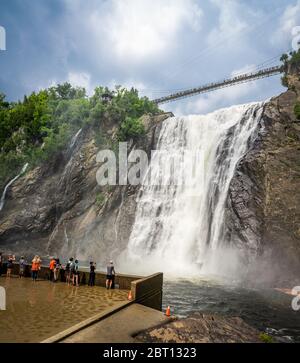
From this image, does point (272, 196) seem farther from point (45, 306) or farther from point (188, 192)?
point (45, 306)

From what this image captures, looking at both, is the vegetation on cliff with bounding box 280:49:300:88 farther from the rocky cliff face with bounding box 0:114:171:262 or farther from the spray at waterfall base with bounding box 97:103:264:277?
the rocky cliff face with bounding box 0:114:171:262

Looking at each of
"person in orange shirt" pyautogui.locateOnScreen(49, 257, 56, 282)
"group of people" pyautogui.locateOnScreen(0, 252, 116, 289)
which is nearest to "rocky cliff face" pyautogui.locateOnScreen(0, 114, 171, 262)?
"group of people" pyautogui.locateOnScreen(0, 252, 116, 289)

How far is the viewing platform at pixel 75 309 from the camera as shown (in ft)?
32.3

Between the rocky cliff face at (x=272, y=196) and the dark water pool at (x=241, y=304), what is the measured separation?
3.56 m

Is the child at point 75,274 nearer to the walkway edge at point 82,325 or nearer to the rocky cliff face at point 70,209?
the walkway edge at point 82,325

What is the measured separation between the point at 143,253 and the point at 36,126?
3283 cm

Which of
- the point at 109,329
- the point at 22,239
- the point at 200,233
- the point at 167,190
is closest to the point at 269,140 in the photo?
the point at 200,233

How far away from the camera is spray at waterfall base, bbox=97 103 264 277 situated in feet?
98.5

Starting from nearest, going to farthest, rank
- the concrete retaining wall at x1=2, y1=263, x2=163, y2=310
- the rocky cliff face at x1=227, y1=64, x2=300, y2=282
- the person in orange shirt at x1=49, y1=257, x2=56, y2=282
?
the concrete retaining wall at x1=2, y1=263, x2=163, y2=310 → the person in orange shirt at x1=49, y1=257, x2=56, y2=282 → the rocky cliff face at x1=227, y1=64, x2=300, y2=282

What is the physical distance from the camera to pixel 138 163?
45000 millimetres

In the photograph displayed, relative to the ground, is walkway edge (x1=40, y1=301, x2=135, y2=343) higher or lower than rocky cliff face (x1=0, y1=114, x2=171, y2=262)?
lower

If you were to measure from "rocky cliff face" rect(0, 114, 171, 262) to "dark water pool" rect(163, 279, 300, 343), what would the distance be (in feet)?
60.8

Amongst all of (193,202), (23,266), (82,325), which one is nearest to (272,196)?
(193,202)

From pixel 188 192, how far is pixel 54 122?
96.4 ft
